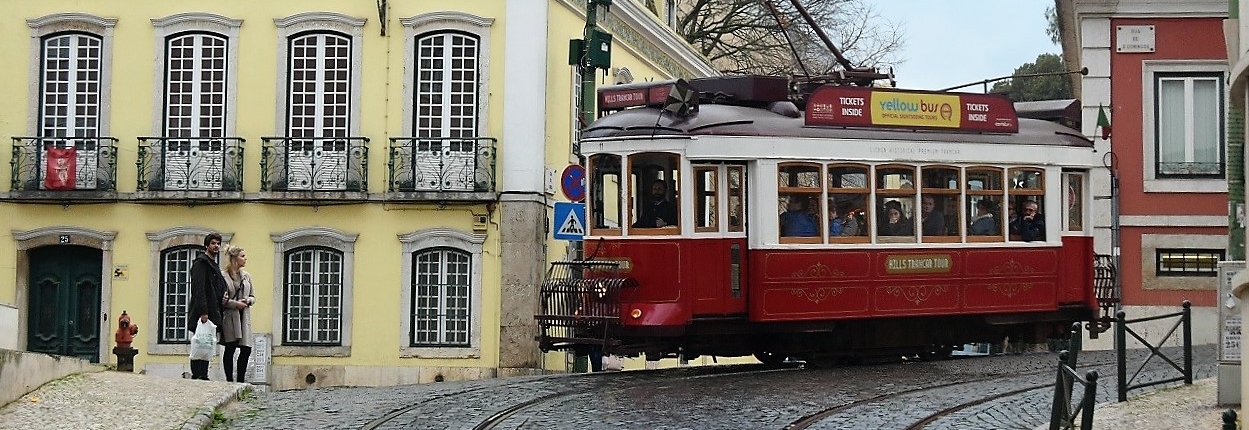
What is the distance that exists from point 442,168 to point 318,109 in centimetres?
195

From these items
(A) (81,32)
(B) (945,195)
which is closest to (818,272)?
(B) (945,195)

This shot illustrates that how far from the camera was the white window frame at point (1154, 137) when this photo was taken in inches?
912

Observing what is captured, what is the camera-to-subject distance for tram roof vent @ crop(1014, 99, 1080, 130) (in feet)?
A: 67.2

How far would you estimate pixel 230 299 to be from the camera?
16844 mm

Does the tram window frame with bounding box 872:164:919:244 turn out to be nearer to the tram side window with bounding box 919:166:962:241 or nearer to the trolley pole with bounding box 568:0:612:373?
the tram side window with bounding box 919:166:962:241

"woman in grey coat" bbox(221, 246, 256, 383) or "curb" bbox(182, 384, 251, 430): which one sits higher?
"woman in grey coat" bbox(221, 246, 256, 383)

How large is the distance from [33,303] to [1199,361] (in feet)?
51.3

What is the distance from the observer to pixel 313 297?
24.8 metres

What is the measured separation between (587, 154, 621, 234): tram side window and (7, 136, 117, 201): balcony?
32.0 feet

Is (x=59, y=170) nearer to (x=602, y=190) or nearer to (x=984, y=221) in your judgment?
(x=602, y=190)

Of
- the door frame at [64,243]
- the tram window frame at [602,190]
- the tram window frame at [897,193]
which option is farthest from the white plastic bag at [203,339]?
the door frame at [64,243]

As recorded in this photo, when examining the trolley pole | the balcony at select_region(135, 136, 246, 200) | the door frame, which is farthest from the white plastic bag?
the door frame

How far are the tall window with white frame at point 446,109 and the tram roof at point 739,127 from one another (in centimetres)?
628

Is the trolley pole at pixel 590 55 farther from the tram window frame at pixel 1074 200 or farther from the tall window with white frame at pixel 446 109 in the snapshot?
the tram window frame at pixel 1074 200
